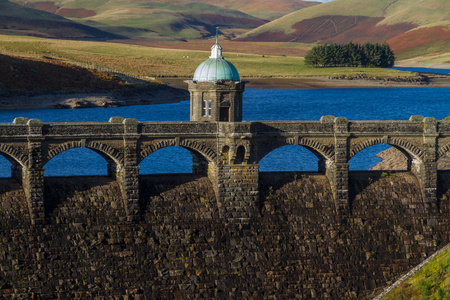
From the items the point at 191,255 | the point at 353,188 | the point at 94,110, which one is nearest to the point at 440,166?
the point at 353,188

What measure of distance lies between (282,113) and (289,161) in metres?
42.9

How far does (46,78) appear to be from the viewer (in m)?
137

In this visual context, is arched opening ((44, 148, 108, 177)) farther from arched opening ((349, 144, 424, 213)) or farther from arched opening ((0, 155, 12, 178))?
arched opening ((349, 144, 424, 213))

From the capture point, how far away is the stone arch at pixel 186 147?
5138cm

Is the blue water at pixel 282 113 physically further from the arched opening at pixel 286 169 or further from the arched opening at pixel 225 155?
the arched opening at pixel 225 155

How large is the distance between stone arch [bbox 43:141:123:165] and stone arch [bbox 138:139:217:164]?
1.64 metres

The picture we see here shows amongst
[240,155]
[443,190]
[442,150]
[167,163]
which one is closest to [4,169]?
[167,163]

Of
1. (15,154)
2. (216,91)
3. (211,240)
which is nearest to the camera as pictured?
(15,154)

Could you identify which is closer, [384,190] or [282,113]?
[384,190]

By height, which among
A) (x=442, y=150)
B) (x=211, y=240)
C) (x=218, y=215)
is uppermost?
(x=442, y=150)

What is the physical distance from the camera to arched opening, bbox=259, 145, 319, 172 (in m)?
88.2

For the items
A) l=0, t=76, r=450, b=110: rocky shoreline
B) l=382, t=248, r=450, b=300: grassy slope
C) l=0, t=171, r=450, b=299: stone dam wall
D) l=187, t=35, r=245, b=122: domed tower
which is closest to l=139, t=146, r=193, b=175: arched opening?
l=187, t=35, r=245, b=122: domed tower

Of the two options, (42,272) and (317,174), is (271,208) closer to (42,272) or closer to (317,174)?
(317,174)

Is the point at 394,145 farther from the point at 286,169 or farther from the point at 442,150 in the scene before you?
the point at 286,169
